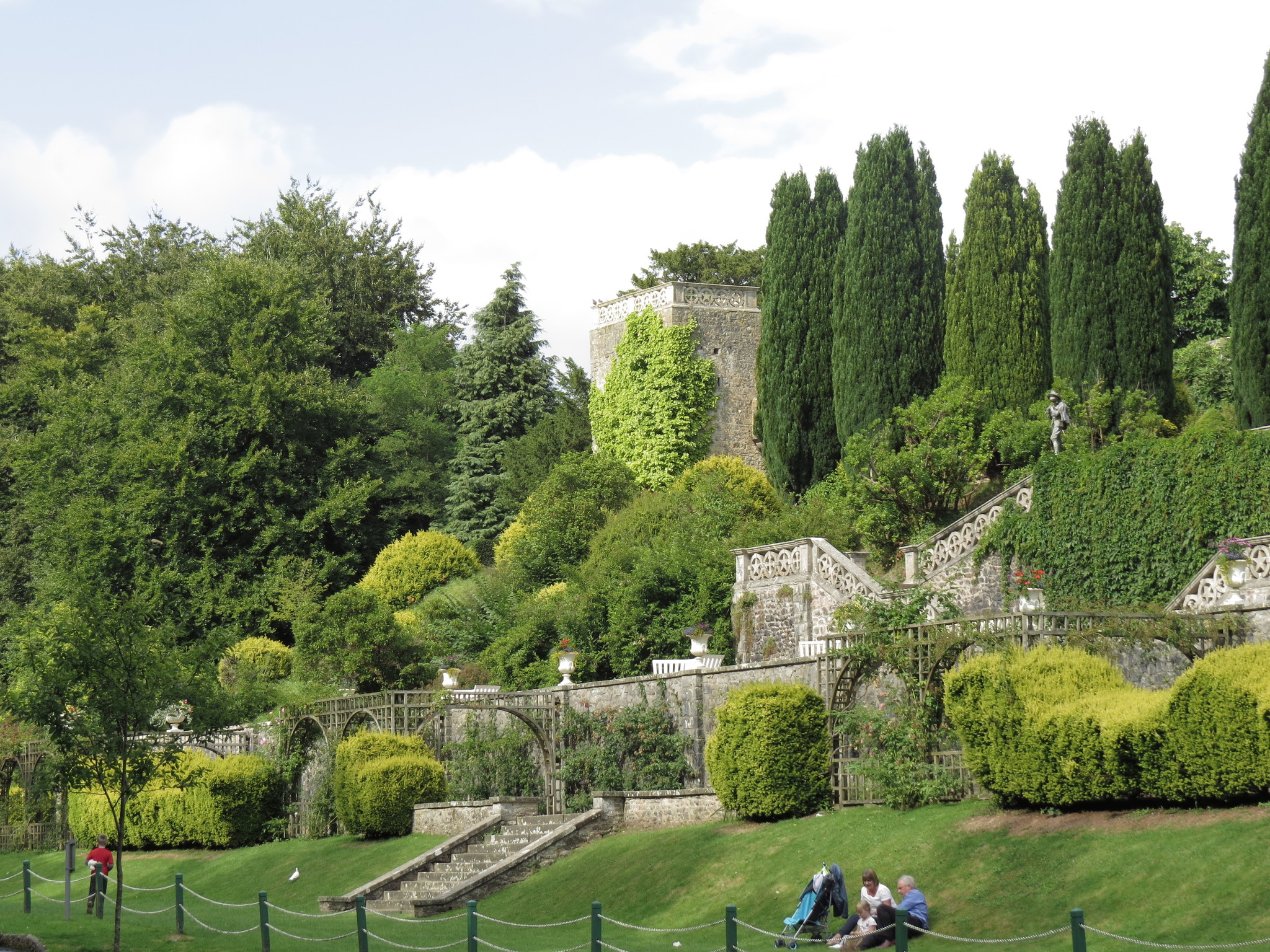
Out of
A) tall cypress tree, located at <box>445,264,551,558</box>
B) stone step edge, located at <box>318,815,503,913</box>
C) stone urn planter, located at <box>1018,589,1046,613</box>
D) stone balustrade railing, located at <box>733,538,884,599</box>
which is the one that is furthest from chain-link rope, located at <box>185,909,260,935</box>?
tall cypress tree, located at <box>445,264,551,558</box>

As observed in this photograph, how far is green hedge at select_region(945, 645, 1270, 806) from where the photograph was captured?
49.2 ft

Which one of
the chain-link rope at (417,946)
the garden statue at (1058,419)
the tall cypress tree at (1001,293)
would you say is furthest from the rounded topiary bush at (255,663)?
the chain-link rope at (417,946)

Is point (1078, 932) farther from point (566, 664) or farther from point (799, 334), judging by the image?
point (799, 334)

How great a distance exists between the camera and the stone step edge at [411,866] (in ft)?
77.0

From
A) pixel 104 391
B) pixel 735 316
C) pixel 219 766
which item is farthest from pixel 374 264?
pixel 219 766

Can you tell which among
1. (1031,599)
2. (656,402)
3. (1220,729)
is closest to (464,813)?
(1031,599)

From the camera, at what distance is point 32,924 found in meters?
20.8

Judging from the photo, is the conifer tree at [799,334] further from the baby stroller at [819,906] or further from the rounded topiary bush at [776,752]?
the baby stroller at [819,906]

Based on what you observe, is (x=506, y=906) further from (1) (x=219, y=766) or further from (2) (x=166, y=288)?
(2) (x=166, y=288)

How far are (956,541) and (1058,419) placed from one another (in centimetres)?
306

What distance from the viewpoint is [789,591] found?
29.5 m

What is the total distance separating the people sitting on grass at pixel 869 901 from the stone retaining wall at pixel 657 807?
6975mm

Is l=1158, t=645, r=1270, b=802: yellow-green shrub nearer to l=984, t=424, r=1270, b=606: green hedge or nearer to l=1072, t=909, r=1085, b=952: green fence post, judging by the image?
l=1072, t=909, r=1085, b=952: green fence post

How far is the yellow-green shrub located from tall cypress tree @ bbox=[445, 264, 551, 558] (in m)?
37.9
